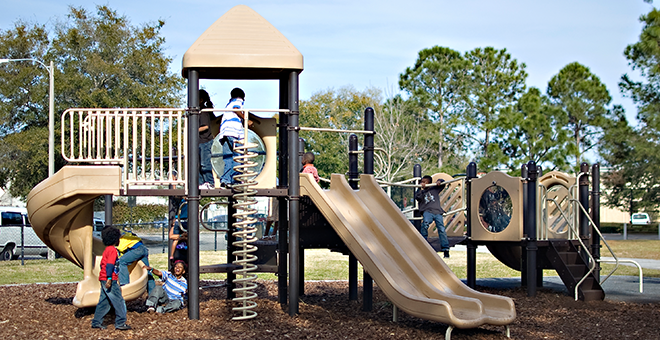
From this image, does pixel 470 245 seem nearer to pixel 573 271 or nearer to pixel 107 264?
pixel 573 271

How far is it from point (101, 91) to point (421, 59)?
24.9 metres

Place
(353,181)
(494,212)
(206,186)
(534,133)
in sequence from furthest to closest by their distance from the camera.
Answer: (534,133) < (494,212) < (353,181) < (206,186)

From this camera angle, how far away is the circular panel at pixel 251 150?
9.07 meters

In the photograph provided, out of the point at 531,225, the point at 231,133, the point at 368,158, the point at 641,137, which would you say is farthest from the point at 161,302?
the point at 641,137

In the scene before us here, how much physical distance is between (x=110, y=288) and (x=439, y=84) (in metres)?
38.5

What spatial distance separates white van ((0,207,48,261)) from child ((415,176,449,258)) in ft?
41.4

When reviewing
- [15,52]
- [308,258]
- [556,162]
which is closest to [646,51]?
[556,162]

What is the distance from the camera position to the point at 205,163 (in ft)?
29.8

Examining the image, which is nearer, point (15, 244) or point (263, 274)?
point (263, 274)

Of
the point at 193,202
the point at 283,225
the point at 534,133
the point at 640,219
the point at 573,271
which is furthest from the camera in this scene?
the point at 640,219

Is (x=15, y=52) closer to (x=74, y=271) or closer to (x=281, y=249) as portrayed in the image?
(x=74, y=271)

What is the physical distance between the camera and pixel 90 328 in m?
8.02

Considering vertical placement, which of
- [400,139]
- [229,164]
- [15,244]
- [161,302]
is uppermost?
[400,139]

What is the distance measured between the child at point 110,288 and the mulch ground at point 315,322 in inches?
7.2
